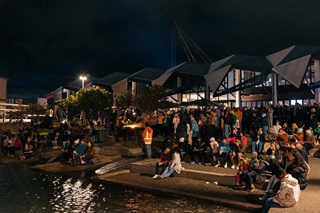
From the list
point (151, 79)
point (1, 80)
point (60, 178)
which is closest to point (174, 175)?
point (60, 178)

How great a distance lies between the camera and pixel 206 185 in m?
9.80

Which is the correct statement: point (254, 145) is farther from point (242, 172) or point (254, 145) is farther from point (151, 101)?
point (151, 101)

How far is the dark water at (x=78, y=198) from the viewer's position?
26.2ft

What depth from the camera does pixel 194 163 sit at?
12.5m

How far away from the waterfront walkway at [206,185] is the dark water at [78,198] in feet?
1.08

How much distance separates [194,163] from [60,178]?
17.8ft

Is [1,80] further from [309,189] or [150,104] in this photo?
[309,189]

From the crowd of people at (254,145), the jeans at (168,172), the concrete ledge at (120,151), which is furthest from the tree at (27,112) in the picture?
the jeans at (168,172)

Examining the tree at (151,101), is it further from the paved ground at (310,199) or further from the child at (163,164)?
the paved ground at (310,199)

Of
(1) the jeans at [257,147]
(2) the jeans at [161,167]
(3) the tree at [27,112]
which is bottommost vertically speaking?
(2) the jeans at [161,167]

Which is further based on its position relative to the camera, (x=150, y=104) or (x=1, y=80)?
(x=1, y=80)

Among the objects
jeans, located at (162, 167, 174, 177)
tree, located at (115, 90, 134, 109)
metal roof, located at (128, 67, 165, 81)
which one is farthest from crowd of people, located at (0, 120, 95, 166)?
metal roof, located at (128, 67, 165, 81)

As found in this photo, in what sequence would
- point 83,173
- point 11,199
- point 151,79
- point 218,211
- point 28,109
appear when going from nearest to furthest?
point 218,211, point 11,199, point 83,173, point 28,109, point 151,79

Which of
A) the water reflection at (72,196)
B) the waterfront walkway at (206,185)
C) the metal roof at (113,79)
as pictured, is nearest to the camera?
the waterfront walkway at (206,185)
